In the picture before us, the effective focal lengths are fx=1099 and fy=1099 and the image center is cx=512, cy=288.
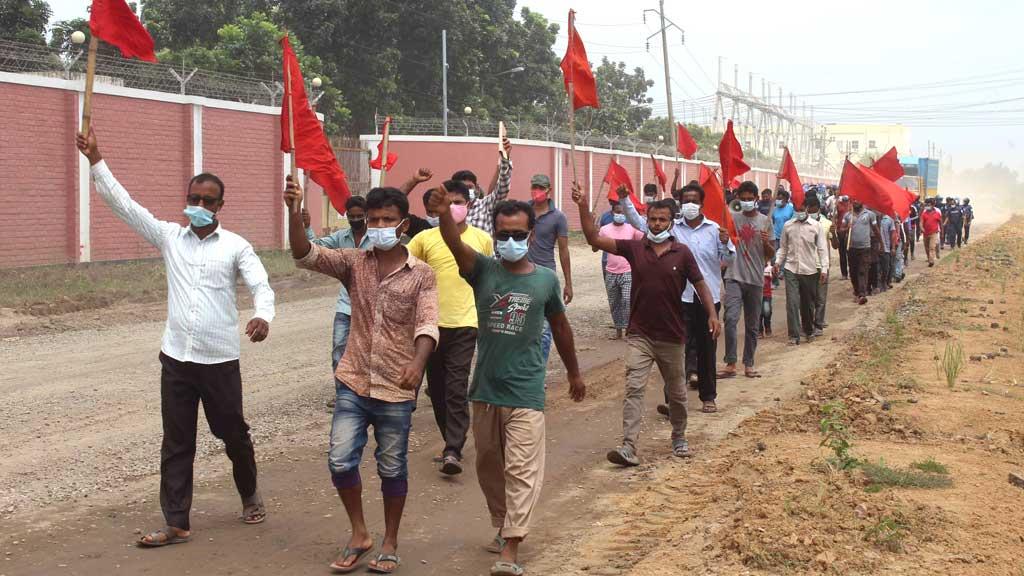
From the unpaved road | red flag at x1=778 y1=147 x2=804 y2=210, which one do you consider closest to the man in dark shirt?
the unpaved road

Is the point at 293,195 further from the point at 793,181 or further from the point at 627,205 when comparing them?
the point at 793,181

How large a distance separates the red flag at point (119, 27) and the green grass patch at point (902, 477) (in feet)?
16.0

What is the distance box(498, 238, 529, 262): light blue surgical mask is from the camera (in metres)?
5.31

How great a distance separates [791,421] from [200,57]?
1117 inches

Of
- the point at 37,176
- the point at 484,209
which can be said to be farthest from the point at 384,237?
the point at 37,176

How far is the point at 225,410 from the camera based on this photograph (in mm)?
5508

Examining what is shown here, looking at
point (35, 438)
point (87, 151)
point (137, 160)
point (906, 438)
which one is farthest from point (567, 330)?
point (137, 160)

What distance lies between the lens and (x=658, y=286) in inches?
297

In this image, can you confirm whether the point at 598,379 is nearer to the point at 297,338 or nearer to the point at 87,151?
the point at 297,338

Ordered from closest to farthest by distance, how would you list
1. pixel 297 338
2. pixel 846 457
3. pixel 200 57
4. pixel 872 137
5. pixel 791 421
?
1. pixel 846 457
2. pixel 791 421
3. pixel 297 338
4. pixel 200 57
5. pixel 872 137

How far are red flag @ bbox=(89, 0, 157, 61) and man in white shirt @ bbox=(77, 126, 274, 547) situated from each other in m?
1.05

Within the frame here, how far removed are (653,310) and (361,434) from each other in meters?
3.02

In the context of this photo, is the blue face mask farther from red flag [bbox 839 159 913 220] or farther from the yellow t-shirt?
red flag [bbox 839 159 913 220]

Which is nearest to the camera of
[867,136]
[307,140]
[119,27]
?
[119,27]
